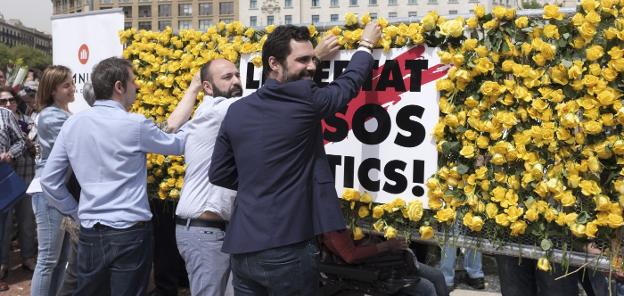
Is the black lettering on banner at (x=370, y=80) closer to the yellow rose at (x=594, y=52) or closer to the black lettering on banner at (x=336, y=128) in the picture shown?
the black lettering on banner at (x=336, y=128)

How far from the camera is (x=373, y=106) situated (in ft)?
9.58

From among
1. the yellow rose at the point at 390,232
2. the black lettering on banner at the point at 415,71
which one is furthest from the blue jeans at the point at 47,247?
the black lettering on banner at the point at 415,71

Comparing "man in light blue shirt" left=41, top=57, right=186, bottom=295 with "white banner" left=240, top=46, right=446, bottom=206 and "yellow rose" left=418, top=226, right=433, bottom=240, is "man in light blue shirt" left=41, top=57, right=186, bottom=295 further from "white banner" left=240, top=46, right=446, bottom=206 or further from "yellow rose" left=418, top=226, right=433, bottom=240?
"yellow rose" left=418, top=226, right=433, bottom=240

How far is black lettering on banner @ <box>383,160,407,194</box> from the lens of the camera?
2.84 m

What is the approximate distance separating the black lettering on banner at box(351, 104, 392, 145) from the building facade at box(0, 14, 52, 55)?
14381cm

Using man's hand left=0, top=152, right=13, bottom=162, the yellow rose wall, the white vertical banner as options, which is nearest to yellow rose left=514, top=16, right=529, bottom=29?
the yellow rose wall

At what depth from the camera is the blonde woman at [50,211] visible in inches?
145

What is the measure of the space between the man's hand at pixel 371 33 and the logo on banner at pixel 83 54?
2686mm

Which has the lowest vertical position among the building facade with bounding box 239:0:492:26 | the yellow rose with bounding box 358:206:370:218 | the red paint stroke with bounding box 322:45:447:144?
the yellow rose with bounding box 358:206:370:218

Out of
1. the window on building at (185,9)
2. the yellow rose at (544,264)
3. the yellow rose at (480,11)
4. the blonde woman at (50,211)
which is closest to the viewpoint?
the yellow rose at (544,264)

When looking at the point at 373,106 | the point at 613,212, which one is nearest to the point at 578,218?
the point at 613,212

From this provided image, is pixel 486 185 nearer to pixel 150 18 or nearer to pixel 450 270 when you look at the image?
pixel 450 270

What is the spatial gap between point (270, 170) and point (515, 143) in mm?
1021

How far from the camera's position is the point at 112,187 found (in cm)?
289
